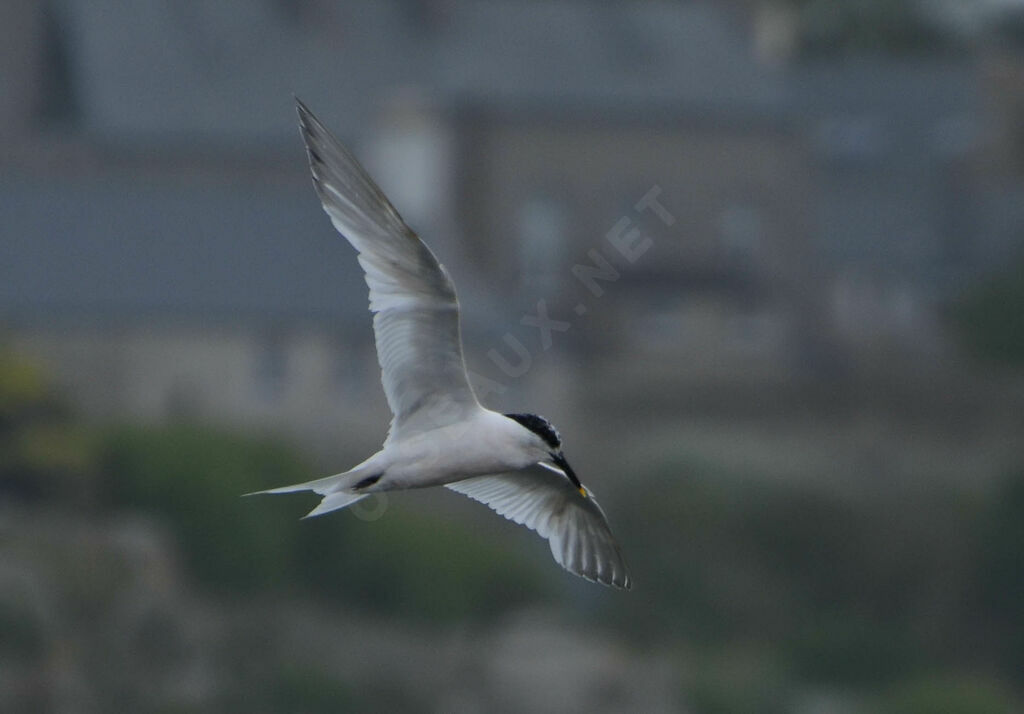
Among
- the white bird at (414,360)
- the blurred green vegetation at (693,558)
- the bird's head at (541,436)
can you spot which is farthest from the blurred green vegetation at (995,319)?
the white bird at (414,360)

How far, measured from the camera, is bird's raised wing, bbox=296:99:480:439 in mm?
10461

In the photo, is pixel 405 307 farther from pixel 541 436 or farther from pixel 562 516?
pixel 562 516

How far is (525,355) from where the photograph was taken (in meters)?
37.5

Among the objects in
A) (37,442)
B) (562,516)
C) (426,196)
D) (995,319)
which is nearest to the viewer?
(562,516)

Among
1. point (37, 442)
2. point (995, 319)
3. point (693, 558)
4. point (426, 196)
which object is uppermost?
point (426, 196)

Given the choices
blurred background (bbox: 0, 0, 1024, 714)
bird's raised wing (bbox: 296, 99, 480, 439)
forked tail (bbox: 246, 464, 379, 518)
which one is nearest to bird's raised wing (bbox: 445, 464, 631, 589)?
bird's raised wing (bbox: 296, 99, 480, 439)

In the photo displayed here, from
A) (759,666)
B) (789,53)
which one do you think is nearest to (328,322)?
(759,666)

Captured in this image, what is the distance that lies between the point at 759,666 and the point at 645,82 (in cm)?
1986

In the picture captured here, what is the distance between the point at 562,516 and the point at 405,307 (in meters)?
1.81

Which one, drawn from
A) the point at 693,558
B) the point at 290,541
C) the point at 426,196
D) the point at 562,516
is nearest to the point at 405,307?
the point at 562,516

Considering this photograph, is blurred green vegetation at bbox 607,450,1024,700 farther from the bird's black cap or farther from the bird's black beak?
the bird's black cap

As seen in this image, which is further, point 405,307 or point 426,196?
point 426,196

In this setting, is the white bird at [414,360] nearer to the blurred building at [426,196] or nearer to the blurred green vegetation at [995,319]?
the blurred building at [426,196]

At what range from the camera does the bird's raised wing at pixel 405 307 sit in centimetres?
1046
